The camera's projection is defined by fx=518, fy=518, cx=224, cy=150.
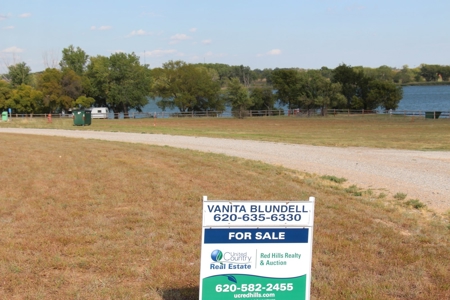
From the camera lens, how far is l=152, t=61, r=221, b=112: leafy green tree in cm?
7631

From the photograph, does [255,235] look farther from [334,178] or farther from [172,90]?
[172,90]

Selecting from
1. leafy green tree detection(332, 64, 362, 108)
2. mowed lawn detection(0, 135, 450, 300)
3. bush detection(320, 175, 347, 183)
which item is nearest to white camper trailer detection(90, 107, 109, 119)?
leafy green tree detection(332, 64, 362, 108)

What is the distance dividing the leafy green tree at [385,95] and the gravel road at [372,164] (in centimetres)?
5989

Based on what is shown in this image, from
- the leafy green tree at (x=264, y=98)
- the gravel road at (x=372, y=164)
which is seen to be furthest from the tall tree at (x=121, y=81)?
the gravel road at (x=372, y=164)

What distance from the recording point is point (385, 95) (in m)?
76.4

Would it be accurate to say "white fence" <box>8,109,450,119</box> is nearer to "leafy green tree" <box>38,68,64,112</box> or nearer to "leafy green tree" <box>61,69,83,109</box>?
"leafy green tree" <box>38,68,64,112</box>

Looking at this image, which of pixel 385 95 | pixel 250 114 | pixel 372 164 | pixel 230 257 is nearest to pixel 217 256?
pixel 230 257

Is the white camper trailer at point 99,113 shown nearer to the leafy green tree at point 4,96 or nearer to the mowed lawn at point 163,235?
the leafy green tree at point 4,96

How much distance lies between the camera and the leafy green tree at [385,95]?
76.2m

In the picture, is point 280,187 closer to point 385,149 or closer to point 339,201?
point 339,201

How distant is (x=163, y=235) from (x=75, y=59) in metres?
86.8

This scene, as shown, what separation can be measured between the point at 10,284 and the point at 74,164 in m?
8.43

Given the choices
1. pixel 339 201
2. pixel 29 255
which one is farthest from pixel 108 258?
pixel 339 201

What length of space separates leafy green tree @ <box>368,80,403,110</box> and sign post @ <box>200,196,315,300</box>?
7549cm
